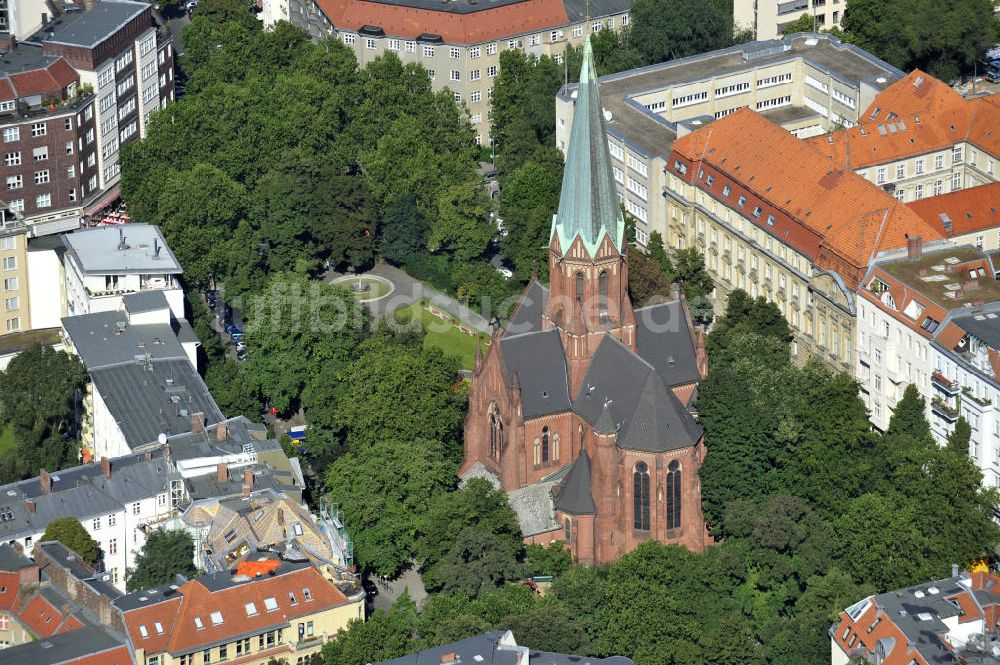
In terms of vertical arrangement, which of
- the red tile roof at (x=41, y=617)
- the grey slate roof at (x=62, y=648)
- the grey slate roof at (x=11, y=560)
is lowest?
the red tile roof at (x=41, y=617)

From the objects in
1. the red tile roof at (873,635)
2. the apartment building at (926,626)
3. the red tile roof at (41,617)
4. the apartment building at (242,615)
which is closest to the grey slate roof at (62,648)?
the apartment building at (242,615)

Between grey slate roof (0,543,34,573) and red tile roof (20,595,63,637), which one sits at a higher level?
grey slate roof (0,543,34,573)

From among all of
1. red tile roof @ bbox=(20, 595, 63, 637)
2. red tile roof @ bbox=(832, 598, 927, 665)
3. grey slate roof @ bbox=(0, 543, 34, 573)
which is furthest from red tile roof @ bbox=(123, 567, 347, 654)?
red tile roof @ bbox=(832, 598, 927, 665)

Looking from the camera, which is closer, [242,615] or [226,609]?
[226,609]

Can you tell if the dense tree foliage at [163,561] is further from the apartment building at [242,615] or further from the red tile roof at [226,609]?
the red tile roof at [226,609]

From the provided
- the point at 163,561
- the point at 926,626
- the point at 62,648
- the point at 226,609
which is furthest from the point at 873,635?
the point at 62,648

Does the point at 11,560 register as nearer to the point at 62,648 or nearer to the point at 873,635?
the point at 62,648

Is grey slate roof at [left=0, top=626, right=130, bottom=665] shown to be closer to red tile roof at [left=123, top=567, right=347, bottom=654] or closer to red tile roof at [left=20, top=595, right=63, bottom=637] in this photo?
red tile roof at [left=123, top=567, right=347, bottom=654]

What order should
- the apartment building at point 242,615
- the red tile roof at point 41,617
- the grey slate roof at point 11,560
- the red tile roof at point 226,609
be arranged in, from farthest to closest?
1. the grey slate roof at point 11,560
2. the red tile roof at point 41,617
3. the apartment building at point 242,615
4. the red tile roof at point 226,609
